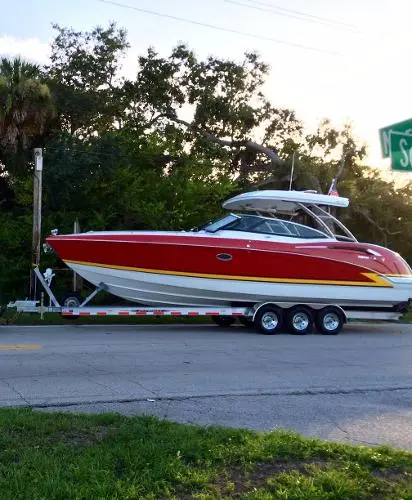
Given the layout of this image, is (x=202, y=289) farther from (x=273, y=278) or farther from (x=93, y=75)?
(x=93, y=75)

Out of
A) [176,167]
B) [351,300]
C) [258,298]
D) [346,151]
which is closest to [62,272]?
[176,167]

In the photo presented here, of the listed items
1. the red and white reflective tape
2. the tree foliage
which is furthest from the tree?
the red and white reflective tape

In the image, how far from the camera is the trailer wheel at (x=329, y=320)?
1677cm

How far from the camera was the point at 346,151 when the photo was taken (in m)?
29.4

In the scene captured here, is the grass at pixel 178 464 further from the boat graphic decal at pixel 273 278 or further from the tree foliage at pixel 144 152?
the tree foliage at pixel 144 152

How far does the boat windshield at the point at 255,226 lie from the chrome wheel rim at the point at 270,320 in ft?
7.06

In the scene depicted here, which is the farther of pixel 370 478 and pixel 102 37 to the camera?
pixel 102 37

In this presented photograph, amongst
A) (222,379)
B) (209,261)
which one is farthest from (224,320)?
(222,379)

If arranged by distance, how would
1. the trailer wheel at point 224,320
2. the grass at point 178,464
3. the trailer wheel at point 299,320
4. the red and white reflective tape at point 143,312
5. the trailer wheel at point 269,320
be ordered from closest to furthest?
the grass at point 178,464 → the red and white reflective tape at point 143,312 → the trailer wheel at point 269,320 → the trailer wheel at point 299,320 → the trailer wheel at point 224,320

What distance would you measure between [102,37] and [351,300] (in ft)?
55.6

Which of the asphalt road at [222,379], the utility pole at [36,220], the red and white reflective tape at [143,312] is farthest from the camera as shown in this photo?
the utility pole at [36,220]

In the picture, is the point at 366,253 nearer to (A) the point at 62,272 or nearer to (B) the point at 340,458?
(A) the point at 62,272

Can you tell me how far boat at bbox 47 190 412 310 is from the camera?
52.2 ft

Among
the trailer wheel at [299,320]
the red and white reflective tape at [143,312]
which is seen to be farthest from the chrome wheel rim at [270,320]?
→ the red and white reflective tape at [143,312]
